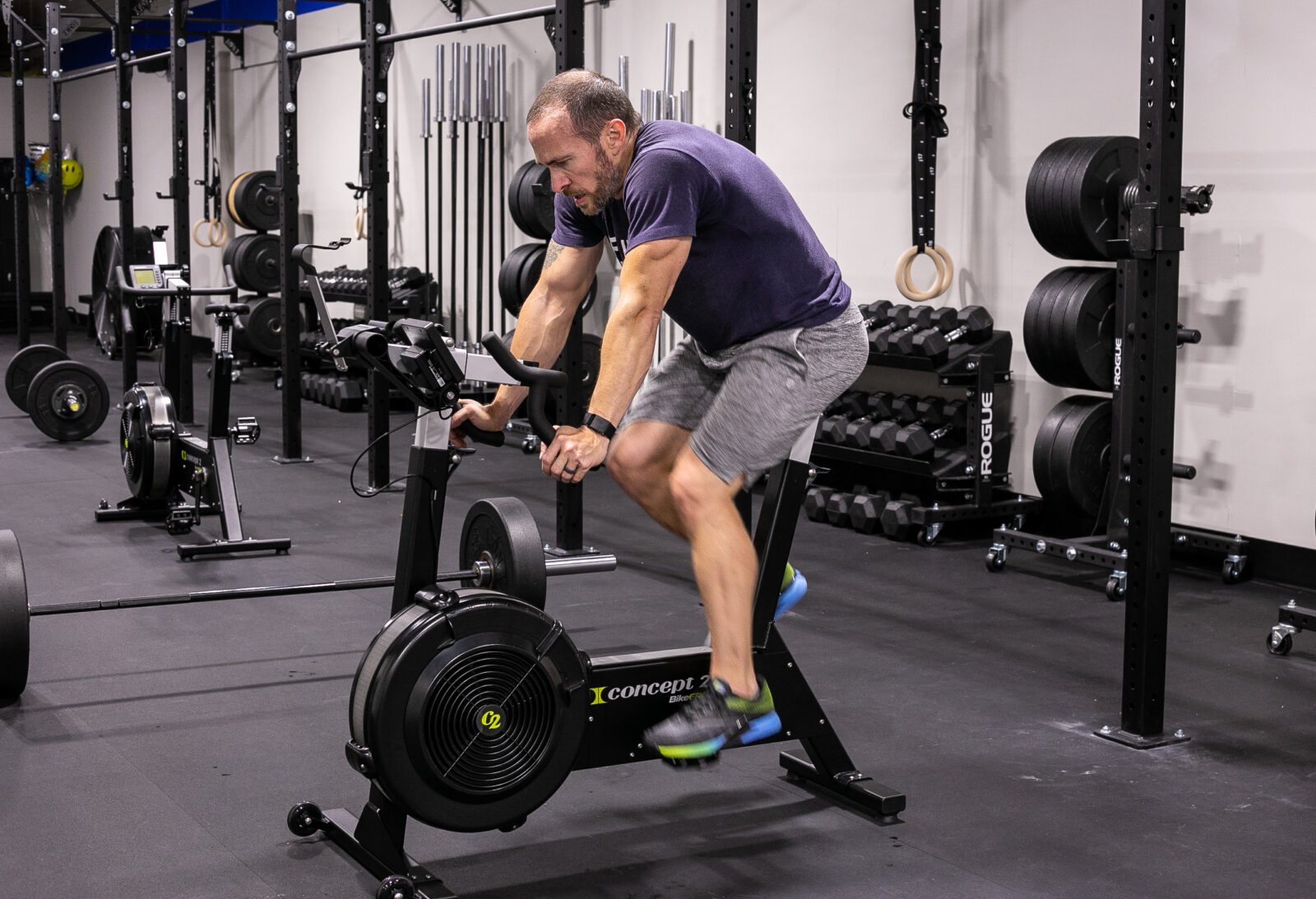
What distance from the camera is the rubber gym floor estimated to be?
243cm

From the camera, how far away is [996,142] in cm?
551

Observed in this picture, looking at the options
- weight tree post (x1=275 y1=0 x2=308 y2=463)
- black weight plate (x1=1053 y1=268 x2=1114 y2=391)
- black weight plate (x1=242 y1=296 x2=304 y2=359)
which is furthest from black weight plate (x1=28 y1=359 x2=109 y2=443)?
black weight plate (x1=1053 y1=268 x2=1114 y2=391)

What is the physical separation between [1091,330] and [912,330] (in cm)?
86

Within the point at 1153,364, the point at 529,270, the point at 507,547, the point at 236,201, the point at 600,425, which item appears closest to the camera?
the point at 600,425

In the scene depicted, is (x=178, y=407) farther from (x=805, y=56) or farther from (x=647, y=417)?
(x=647, y=417)

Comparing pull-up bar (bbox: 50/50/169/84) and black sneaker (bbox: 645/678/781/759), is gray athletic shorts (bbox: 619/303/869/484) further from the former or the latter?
pull-up bar (bbox: 50/50/169/84)

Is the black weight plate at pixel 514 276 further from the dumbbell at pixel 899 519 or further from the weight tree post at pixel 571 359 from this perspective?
the dumbbell at pixel 899 519

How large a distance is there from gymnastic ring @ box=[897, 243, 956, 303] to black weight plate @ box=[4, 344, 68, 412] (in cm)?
482

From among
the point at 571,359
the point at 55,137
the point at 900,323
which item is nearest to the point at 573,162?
the point at 571,359

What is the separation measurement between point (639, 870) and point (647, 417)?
807 millimetres

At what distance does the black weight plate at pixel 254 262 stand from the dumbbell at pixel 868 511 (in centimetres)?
633

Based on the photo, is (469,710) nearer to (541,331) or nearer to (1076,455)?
(541,331)

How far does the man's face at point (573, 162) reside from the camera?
91.7 inches

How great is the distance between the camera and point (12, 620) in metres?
3.19
